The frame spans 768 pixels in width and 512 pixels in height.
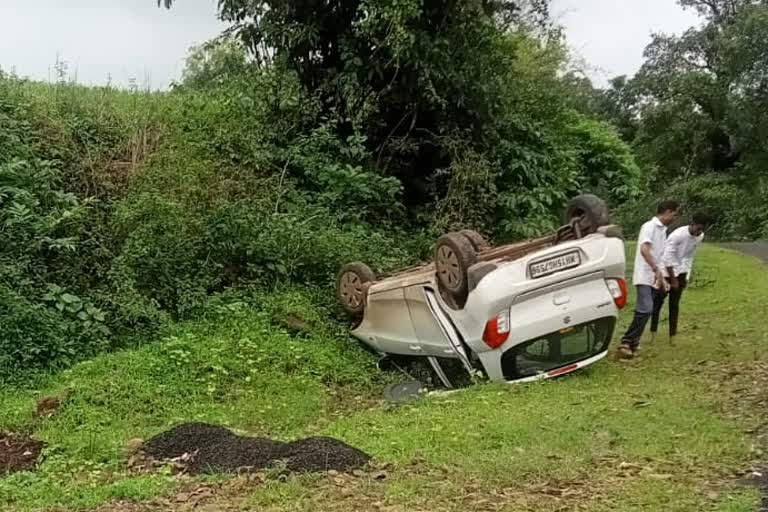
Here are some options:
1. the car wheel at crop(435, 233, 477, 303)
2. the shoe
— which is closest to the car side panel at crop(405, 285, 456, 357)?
the car wheel at crop(435, 233, 477, 303)

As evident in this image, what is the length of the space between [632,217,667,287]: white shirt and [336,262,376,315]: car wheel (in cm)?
305

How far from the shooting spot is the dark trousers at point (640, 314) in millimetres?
9547

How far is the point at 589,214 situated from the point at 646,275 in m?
0.94

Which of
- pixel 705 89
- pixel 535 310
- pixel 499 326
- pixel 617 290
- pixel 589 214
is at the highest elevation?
pixel 705 89

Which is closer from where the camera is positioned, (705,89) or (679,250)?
(679,250)

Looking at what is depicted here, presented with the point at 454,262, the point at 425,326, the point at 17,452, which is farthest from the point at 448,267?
the point at 17,452

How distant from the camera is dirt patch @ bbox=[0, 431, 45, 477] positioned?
6.67m

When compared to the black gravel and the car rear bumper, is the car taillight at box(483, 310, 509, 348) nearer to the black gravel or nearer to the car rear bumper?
the car rear bumper

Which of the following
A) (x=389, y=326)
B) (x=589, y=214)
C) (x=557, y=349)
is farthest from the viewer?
(x=389, y=326)

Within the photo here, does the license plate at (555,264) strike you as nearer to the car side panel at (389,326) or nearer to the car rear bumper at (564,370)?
the car rear bumper at (564,370)

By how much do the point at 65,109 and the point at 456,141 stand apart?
576 cm

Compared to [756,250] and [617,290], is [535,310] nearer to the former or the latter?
[617,290]

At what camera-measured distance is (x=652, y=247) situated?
386 inches

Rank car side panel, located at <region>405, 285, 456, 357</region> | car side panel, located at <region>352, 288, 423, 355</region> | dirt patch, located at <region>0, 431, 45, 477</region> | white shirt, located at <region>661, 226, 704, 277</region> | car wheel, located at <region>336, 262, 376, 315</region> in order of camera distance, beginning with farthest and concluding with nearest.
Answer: car wheel, located at <region>336, 262, 376, 315</region>, white shirt, located at <region>661, 226, 704, 277</region>, car side panel, located at <region>352, 288, 423, 355</region>, car side panel, located at <region>405, 285, 456, 357</region>, dirt patch, located at <region>0, 431, 45, 477</region>
